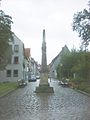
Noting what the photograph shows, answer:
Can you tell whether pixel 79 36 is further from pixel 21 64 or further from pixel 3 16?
pixel 21 64

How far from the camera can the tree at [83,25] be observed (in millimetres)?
41062

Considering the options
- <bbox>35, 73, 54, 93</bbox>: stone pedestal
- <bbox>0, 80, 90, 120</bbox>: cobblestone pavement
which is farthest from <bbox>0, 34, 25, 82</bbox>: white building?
<bbox>0, 80, 90, 120</bbox>: cobblestone pavement

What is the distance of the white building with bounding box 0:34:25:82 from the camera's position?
101m

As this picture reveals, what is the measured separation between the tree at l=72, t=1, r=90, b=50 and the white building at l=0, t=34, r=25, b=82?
5929 centimetres

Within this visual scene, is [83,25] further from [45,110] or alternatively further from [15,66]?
[15,66]

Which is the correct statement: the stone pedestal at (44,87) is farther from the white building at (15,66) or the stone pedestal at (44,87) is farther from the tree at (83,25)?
the white building at (15,66)

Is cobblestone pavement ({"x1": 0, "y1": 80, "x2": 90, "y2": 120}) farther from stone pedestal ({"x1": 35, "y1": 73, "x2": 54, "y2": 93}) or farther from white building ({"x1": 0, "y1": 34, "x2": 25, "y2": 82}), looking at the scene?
white building ({"x1": 0, "y1": 34, "x2": 25, "y2": 82})

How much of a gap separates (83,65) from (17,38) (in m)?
45.7

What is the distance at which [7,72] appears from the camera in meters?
101

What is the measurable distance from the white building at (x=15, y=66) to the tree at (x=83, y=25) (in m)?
59.3

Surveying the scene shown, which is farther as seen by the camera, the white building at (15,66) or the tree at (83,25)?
the white building at (15,66)

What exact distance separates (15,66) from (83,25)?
203 feet

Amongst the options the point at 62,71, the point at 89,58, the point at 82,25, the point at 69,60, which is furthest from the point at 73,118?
the point at 62,71

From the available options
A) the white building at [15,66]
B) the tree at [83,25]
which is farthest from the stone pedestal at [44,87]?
the white building at [15,66]
